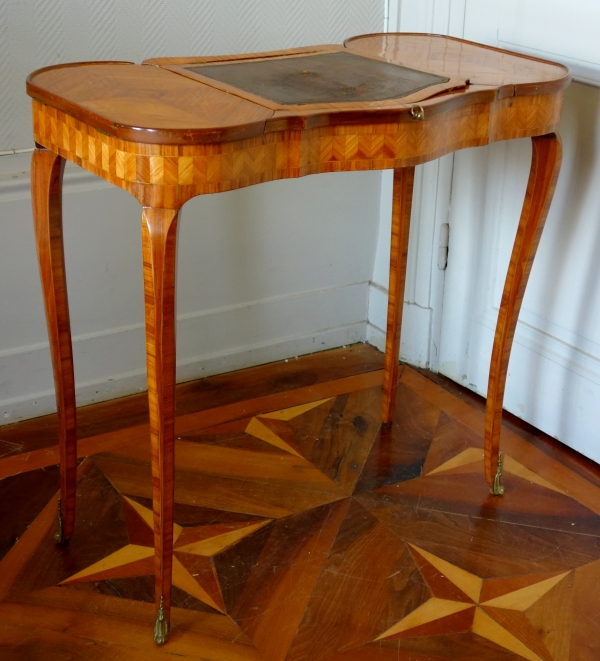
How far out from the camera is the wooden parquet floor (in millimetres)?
1121

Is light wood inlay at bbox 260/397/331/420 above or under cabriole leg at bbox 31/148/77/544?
under

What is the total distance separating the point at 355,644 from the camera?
1.11 meters

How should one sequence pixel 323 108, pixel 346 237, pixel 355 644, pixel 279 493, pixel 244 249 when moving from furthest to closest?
pixel 346 237 < pixel 244 249 < pixel 279 493 < pixel 355 644 < pixel 323 108

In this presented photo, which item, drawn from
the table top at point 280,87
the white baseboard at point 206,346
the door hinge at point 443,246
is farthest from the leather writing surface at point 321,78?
the white baseboard at point 206,346

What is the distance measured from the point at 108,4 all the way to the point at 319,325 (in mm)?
803

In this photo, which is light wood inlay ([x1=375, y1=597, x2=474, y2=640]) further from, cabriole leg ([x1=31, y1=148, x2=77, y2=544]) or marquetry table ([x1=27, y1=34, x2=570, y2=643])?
cabriole leg ([x1=31, y1=148, x2=77, y2=544])

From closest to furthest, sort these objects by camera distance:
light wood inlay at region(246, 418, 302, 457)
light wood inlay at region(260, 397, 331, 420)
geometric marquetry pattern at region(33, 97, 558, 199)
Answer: geometric marquetry pattern at region(33, 97, 558, 199)
light wood inlay at region(246, 418, 302, 457)
light wood inlay at region(260, 397, 331, 420)

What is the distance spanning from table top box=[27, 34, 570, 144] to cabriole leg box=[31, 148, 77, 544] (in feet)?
0.36

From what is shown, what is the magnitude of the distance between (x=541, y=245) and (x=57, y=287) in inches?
34.0

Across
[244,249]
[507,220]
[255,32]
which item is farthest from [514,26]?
[244,249]

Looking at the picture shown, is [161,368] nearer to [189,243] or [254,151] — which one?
[254,151]

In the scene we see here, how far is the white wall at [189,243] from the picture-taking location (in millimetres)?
1433

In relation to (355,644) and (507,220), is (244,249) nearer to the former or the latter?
(507,220)

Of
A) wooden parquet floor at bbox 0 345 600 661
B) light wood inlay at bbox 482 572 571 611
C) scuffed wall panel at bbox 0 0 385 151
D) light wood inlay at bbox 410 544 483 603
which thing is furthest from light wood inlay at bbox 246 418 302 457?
scuffed wall panel at bbox 0 0 385 151
